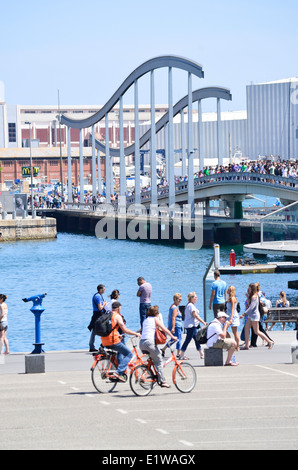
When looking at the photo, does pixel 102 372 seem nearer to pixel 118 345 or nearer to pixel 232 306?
pixel 118 345

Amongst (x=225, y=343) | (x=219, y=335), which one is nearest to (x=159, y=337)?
(x=219, y=335)

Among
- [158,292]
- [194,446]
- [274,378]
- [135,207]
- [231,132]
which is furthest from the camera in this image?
[231,132]

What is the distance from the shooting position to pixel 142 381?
57.0ft

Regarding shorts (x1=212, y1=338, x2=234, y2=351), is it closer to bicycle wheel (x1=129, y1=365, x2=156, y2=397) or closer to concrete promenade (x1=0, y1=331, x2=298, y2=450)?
concrete promenade (x1=0, y1=331, x2=298, y2=450)

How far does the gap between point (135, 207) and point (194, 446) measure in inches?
3010

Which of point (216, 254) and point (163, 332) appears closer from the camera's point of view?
point (163, 332)

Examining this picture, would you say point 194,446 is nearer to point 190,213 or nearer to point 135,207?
point 190,213

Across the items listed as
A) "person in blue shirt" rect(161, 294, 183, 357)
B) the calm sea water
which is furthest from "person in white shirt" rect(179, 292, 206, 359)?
the calm sea water

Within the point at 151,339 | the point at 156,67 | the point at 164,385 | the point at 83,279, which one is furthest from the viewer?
the point at 156,67

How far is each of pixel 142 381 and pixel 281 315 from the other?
11.3 m

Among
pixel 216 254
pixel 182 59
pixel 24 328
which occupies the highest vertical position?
pixel 182 59

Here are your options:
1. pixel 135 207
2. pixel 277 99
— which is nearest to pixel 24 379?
pixel 135 207

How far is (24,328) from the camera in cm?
3922

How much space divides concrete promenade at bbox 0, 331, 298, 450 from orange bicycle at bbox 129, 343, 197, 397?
5.7 inches
